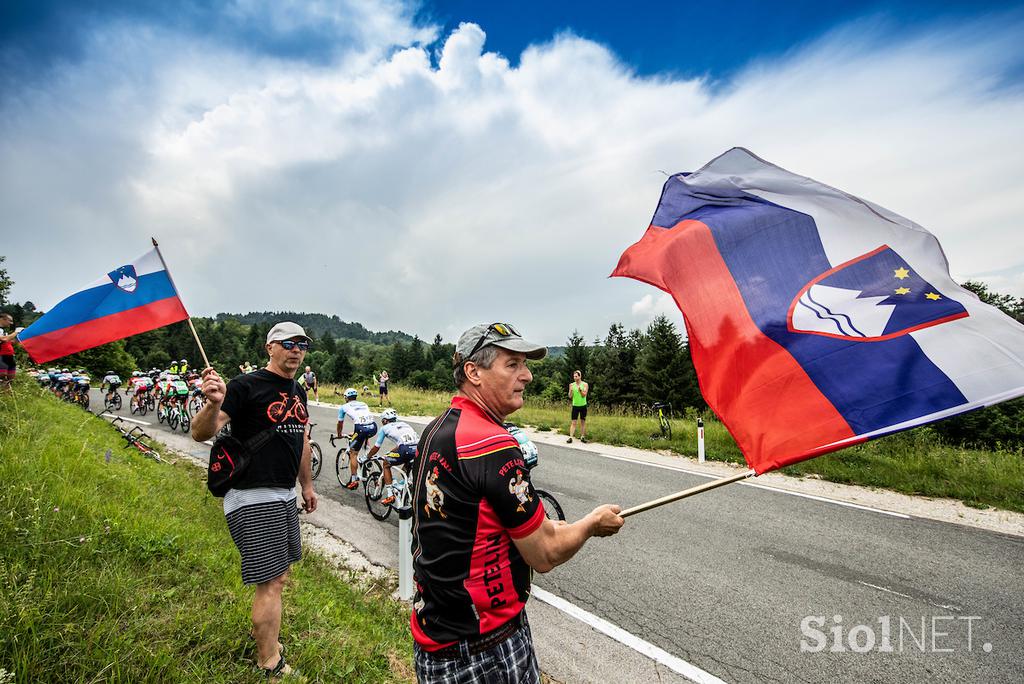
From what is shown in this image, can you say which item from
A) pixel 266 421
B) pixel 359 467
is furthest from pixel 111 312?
pixel 359 467

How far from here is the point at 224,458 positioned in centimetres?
287

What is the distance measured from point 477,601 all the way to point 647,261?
89.0 inches

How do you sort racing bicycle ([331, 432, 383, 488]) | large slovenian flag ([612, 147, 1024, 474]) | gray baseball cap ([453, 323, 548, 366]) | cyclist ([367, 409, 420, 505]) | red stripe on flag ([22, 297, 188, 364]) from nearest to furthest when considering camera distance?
gray baseball cap ([453, 323, 548, 366]), large slovenian flag ([612, 147, 1024, 474]), red stripe on flag ([22, 297, 188, 364]), cyclist ([367, 409, 420, 505]), racing bicycle ([331, 432, 383, 488])

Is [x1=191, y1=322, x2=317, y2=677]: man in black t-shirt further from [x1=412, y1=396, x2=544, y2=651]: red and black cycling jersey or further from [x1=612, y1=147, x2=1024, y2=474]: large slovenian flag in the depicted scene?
[x1=612, y1=147, x2=1024, y2=474]: large slovenian flag

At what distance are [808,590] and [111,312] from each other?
6.90 metres

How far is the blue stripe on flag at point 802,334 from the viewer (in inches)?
82.2

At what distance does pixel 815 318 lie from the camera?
2.38 m

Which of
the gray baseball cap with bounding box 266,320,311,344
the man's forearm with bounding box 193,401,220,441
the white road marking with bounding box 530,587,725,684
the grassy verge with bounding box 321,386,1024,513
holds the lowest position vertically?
the white road marking with bounding box 530,587,725,684

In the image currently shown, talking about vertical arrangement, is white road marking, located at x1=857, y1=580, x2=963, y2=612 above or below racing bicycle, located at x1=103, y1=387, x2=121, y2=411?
below

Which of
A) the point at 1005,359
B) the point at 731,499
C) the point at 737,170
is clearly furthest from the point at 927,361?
the point at 731,499

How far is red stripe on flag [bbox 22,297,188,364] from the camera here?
3650 mm

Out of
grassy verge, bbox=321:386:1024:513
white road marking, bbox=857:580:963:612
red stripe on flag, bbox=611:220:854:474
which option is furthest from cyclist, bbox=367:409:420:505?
grassy verge, bbox=321:386:1024:513

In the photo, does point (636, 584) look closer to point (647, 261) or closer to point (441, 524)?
point (647, 261)

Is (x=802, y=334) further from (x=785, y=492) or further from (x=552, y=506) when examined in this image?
(x=785, y=492)
